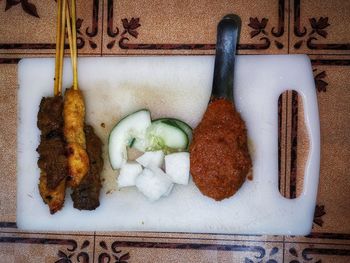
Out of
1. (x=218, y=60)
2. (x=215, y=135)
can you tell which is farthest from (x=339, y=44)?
(x=215, y=135)

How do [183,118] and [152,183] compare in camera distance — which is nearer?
[152,183]

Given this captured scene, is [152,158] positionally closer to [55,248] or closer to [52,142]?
[52,142]

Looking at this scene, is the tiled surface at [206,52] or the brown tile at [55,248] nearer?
the tiled surface at [206,52]

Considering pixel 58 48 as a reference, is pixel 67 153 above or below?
below

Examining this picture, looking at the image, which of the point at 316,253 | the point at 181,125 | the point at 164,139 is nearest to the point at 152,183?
the point at 164,139

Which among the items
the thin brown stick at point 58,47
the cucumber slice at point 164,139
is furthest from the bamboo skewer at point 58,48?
the cucumber slice at point 164,139

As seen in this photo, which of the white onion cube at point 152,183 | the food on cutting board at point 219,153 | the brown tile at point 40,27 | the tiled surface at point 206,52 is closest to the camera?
the food on cutting board at point 219,153

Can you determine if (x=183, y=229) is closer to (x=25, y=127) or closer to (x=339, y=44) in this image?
(x=25, y=127)

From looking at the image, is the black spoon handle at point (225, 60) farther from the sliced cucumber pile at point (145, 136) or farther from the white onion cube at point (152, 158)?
the white onion cube at point (152, 158)

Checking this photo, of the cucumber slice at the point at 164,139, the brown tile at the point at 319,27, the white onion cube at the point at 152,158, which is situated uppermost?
the brown tile at the point at 319,27
